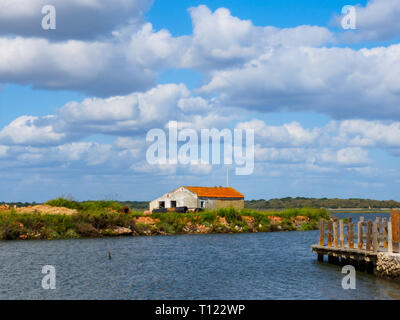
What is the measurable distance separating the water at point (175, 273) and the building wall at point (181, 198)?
33936 mm

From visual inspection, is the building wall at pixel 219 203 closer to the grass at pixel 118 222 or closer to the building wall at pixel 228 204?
the building wall at pixel 228 204

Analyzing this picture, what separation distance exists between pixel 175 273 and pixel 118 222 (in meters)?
28.6

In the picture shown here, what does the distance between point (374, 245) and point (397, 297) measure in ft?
16.0

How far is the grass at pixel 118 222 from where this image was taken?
53844 millimetres

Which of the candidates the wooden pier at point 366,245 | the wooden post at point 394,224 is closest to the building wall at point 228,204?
the wooden pier at point 366,245

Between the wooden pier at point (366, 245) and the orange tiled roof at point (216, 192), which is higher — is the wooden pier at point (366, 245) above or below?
below

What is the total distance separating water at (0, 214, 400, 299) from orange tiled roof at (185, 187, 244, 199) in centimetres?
3524

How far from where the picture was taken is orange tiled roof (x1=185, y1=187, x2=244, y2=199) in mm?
84562

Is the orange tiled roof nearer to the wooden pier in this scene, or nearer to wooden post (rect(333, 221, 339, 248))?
the wooden pier

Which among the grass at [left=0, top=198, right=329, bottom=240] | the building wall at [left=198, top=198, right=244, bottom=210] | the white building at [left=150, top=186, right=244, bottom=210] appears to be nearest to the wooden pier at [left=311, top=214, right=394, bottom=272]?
the grass at [left=0, top=198, right=329, bottom=240]
